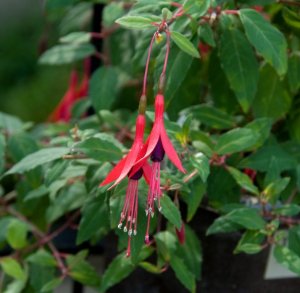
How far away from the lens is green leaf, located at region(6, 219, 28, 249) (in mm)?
1472

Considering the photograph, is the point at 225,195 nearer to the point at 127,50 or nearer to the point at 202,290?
the point at 202,290

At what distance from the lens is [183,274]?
4.25 ft

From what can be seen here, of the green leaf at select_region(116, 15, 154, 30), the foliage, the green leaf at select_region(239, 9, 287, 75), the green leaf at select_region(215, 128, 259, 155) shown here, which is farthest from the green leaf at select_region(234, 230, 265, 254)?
the green leaf at select_region(116, 15, 154, 30)

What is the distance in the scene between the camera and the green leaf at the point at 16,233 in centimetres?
147

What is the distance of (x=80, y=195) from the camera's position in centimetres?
147

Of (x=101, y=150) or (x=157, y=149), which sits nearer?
(x=157, y=149)

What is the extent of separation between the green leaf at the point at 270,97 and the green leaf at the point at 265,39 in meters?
0.17

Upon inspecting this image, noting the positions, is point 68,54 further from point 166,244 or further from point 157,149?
point 157,149

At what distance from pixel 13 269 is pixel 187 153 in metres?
0.37

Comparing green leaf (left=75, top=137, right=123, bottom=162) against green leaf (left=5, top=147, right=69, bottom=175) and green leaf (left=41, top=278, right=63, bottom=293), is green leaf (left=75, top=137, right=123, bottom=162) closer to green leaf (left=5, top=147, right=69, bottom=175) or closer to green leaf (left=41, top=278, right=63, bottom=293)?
green leaf (left=5, top=147, right=69, bottom=175)

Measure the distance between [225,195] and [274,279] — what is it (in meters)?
0.16

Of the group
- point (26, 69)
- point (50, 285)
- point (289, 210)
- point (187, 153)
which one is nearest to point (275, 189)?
point (289, 210)

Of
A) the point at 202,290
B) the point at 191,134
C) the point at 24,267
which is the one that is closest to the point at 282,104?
the point at 191,134

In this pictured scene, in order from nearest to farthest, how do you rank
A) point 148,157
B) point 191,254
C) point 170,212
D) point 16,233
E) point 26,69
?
point 148,157 < point 170,212 < point 191,254 < point 16,233 < point 26,69
